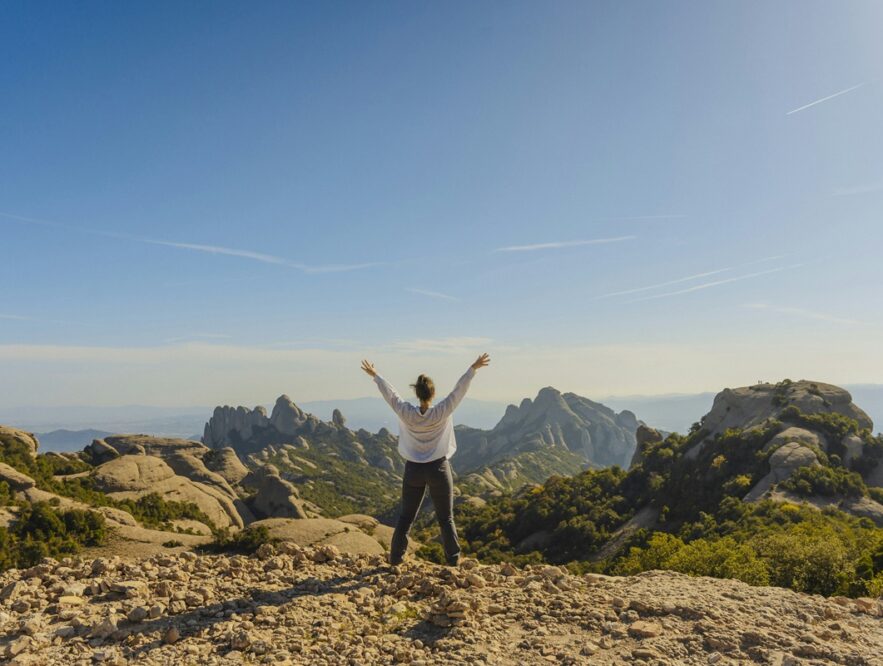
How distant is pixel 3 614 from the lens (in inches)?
254

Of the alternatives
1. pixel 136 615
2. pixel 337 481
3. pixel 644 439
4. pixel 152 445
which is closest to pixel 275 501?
pixel 152 445

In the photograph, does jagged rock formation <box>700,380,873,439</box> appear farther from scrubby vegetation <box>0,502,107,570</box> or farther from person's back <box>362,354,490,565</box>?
scrubby vegetation <box>0,502,107,570</box>

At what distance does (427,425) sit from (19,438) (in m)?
42.2

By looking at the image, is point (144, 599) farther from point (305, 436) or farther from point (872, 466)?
point (305, 436)

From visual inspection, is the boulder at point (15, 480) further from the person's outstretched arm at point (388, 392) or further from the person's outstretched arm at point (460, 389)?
the person's outstretched arm at point (460, 389)

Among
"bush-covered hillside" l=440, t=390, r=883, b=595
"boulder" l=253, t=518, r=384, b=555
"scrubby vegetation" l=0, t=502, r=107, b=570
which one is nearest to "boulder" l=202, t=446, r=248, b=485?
"bush-covered hillside" l=440, t=390, r=883, b=595

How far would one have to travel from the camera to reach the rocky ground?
5.86 m

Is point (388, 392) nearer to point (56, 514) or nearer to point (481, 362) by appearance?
point (481, 362)

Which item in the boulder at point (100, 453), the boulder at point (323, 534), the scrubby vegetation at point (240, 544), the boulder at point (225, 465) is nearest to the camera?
the scrubby vegetation at point (240, 544)

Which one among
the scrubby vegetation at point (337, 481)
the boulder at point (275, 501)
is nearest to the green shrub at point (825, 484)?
the boulder at point (275, 501)

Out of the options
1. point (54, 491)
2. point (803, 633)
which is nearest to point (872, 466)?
point (803, 633)

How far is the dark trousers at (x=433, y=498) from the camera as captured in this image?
793 cm

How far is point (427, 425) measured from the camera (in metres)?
7.71

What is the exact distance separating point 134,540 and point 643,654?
14.1m
